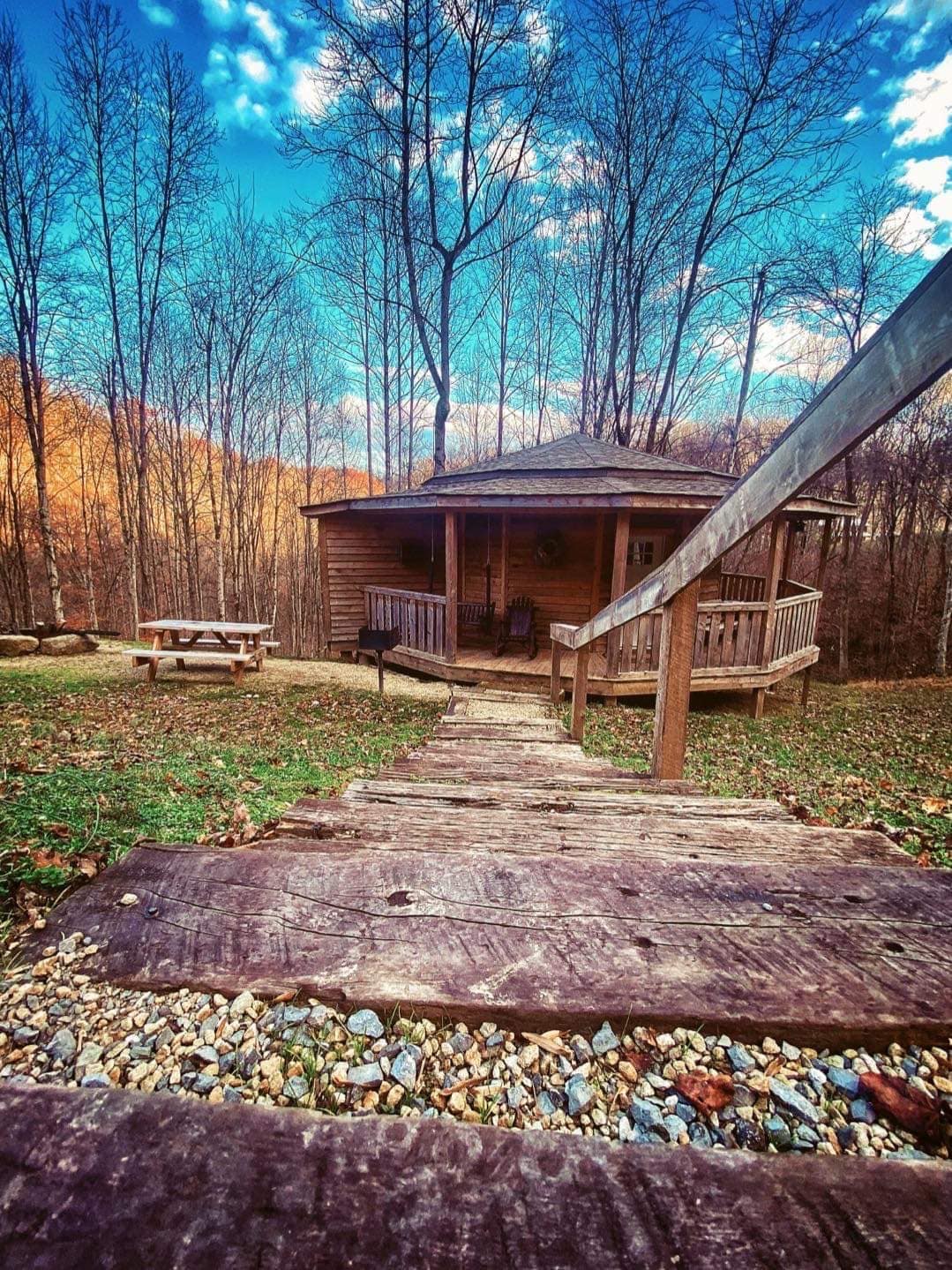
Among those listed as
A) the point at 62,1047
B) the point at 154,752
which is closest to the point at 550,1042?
the point at 62,1047

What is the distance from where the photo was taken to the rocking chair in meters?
10.4

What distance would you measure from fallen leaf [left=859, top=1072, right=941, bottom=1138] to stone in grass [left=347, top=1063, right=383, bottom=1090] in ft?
2.85

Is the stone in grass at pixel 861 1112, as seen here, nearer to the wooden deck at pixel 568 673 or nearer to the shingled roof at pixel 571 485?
the wooden deck at pixel 568 673

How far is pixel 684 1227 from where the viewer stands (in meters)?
0.64

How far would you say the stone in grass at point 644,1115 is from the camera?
0.89 meters

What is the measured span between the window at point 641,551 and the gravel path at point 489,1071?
36.4 ft

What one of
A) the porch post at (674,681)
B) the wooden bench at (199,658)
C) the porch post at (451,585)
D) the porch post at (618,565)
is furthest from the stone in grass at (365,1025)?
the wooden bench at (199,658)

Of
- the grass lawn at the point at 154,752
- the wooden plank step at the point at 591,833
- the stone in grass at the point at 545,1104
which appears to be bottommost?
the grass lawn at the point at 154,752

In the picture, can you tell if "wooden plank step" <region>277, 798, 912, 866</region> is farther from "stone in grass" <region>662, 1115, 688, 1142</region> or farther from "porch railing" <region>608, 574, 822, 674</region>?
"porch railing" <region>608, 574, 822, 674</region>

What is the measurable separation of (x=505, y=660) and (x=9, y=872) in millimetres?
8752

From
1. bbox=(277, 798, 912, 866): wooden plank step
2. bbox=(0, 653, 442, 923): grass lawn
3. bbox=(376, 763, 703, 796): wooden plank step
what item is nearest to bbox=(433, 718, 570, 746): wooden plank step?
bbox=(0, 653, 442, 923): grass lawn

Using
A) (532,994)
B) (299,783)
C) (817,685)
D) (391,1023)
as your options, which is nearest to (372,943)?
(391,1023)

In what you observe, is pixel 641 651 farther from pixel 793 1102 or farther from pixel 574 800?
pixel 793 1102

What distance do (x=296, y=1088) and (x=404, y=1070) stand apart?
19cm
